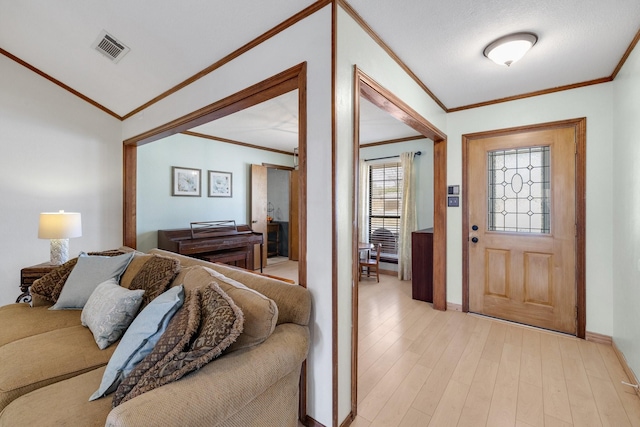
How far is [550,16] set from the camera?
1708 mm

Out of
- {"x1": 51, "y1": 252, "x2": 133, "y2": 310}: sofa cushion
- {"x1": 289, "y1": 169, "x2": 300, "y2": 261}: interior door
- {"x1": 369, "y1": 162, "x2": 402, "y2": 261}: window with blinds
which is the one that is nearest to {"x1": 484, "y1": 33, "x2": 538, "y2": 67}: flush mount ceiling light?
{"x1": 369, "y1": 162, "x2": 402, "y2": 261}: window with blinds

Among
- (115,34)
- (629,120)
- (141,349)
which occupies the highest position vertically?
(115,34)

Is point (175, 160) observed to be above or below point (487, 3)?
below

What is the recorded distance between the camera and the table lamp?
8.91 ft

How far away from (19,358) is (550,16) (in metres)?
3.54

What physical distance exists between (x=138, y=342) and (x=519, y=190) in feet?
11.3

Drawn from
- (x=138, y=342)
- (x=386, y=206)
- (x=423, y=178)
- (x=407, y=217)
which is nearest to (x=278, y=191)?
(x=386, y=206)

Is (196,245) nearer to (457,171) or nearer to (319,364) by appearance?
(319,364)

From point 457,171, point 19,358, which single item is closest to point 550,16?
point 457,171

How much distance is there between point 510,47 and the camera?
6.30ft

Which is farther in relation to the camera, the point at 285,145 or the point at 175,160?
the point at 285,145

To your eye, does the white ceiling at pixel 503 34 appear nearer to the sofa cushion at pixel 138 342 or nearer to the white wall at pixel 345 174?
the white wall at pixel 345 174

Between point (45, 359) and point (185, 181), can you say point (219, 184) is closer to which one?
point (185, 181)

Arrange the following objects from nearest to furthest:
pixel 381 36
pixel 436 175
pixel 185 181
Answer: pixel 381 36 < pixel 436 175 < pixel 185 181
